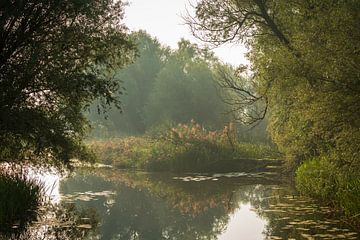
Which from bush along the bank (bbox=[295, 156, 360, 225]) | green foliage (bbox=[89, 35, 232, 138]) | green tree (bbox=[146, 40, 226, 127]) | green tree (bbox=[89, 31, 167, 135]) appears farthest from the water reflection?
green tree (bbox=[89, 31, 167, 135])

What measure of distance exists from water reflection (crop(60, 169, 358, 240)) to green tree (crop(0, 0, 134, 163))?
9.63 feet

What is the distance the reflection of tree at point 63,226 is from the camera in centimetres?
991

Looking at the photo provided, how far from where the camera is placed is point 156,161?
93.0ft

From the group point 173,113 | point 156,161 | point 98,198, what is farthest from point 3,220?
point 173,113

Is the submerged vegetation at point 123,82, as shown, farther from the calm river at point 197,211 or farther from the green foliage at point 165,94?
the green foliage at point 165,94

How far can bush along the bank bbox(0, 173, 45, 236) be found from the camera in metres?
10.4

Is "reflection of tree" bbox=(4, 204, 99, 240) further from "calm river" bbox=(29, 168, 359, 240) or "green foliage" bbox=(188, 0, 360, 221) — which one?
"green foliage" bbox=(188, 0, 360, 221)

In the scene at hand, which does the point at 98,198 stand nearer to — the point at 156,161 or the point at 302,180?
the point at 302,180

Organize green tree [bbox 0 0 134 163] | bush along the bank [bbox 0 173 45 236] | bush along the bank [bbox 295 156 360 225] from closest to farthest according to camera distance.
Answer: bush along the bank [bbox 0 173 45 236] < bush along the bank [bbox 295 156 360 225] < green tree [bbox 0 0 134 163]

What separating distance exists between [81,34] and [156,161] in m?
15.5

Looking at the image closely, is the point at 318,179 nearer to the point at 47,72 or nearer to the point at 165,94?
the point at 47,72

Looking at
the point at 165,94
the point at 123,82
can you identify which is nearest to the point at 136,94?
the point at 165,94

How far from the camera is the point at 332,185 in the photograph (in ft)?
44.3

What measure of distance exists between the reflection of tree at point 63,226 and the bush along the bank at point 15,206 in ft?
1.11
